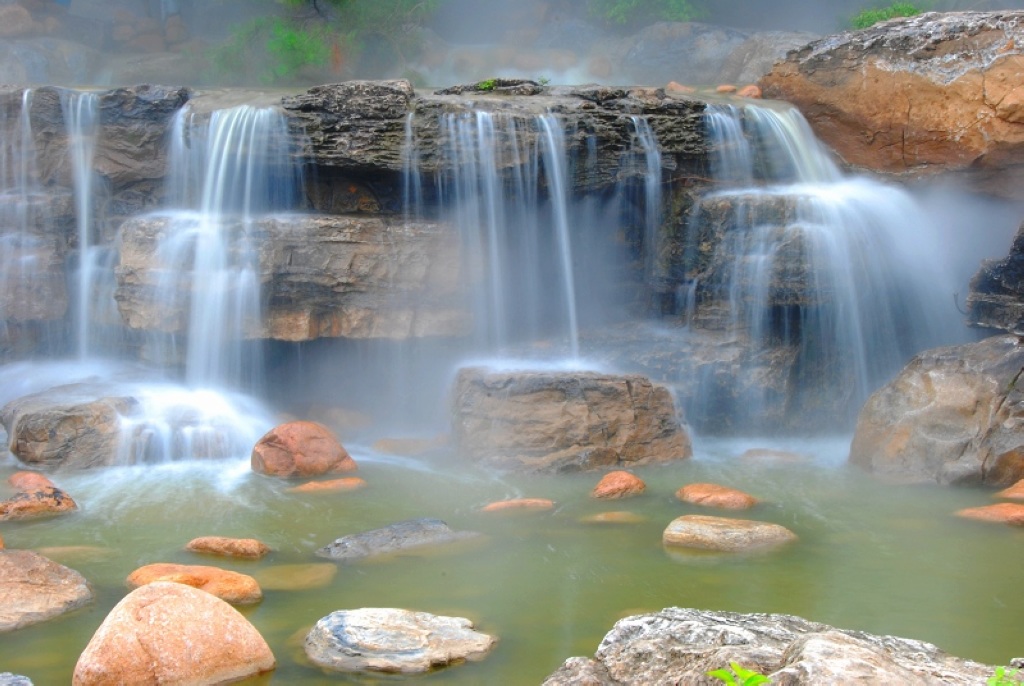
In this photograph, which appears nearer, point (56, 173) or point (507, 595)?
point (507, 595)

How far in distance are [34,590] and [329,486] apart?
9.98ft

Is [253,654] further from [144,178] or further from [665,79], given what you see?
[665,79]

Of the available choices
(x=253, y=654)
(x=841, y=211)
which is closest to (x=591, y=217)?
(x=841, y=211)

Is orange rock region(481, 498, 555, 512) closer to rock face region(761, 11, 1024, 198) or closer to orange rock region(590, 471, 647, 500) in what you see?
orange rock region(590, 471, 647, 500)

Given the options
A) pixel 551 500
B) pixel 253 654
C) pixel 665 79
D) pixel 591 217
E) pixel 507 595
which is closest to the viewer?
pixel 253 654

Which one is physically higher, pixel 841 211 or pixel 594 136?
pixel 594 136

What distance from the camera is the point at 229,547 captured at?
6953mm

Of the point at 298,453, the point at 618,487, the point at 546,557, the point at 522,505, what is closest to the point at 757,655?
the point at 546,557

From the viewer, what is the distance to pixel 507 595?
6.25 m

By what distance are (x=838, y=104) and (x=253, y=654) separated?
10001 millimetres

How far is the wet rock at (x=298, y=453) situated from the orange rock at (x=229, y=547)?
202 cm

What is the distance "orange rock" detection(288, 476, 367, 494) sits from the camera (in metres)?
8.66

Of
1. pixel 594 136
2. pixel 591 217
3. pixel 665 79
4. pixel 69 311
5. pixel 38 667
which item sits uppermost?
pixel 665 79

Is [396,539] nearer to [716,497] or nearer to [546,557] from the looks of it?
[546,557]
